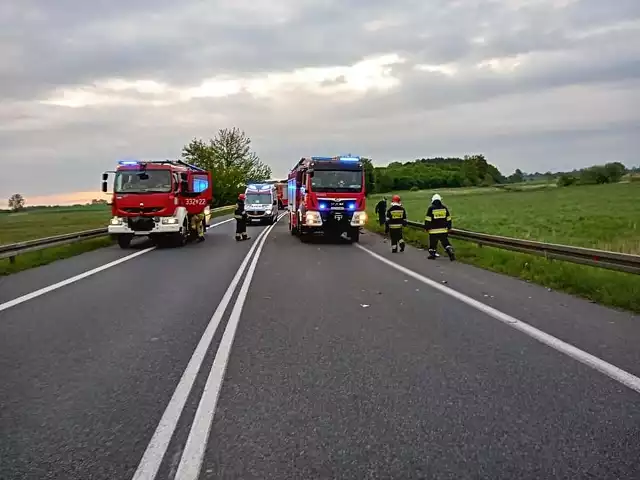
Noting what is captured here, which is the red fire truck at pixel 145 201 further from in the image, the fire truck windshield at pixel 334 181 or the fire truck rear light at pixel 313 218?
the fire truck windshield at pixel 334 181

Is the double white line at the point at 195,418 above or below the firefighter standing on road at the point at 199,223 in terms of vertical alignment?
below

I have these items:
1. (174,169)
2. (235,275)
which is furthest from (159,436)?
(174,169)

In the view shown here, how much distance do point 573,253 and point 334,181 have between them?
12.5 meters

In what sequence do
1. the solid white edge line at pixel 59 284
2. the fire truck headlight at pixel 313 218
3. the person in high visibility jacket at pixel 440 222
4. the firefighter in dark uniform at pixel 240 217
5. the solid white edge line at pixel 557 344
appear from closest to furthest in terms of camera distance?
the solid white edge line at pixel 557 344, the solid white edge line at pixel 59 284, the person in high visibility jacket at pixel 440 222, the fire truck headlight at pixel 313 218, the firefighter in dark uniform at pixel 240 217

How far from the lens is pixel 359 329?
853 cm

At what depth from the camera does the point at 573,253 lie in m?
13.9

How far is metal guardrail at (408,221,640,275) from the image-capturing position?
1177 cm

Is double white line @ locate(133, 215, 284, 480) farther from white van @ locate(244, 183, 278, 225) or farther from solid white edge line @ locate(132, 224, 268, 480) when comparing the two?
white van @ locate(244, 183, 278, 225)

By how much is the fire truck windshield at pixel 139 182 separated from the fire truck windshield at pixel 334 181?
17.4 feet

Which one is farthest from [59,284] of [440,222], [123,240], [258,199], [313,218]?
[258,199]

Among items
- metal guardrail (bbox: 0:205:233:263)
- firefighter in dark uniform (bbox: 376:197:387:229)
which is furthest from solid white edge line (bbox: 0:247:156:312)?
firefighter in dark uniform (bbox: 376:197:387:229)

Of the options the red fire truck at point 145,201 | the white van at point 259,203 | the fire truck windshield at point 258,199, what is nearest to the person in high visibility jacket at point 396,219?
the red fire truck at point 145,201

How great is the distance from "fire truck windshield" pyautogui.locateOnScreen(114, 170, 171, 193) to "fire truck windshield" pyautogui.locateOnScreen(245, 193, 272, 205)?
22.6m

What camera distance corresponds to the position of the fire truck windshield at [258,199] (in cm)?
4638
